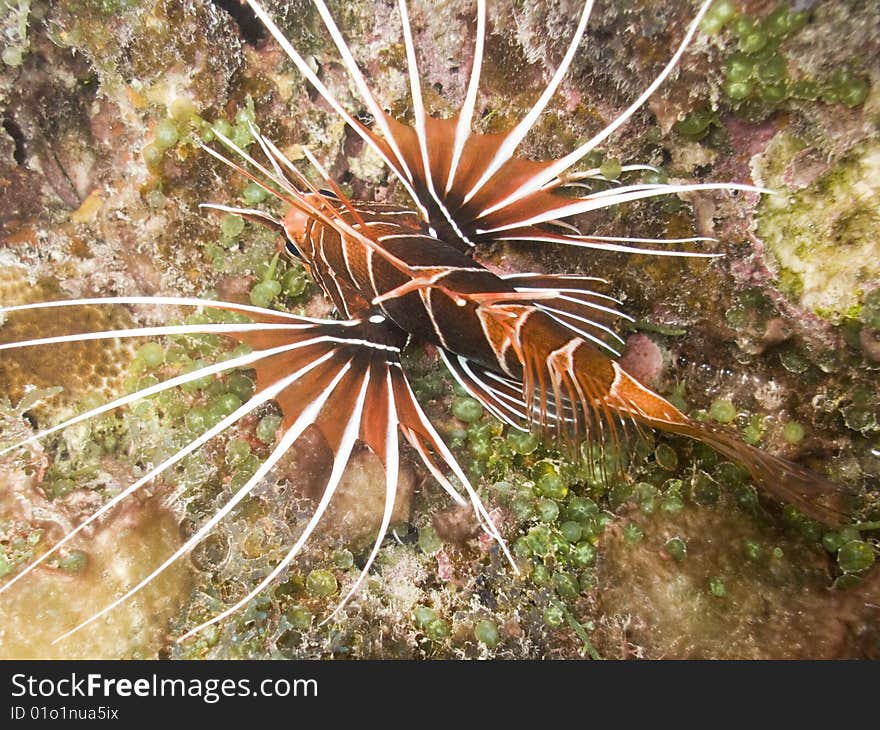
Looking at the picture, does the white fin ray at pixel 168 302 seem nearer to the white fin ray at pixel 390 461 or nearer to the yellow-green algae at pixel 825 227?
the white fin ray at pixel 390 461

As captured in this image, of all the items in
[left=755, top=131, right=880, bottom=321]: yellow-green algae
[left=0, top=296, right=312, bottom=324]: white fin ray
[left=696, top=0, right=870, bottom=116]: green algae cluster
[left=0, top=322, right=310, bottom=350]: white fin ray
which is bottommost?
[left=0, top=322, right=310, bottom=350]: white fin ray

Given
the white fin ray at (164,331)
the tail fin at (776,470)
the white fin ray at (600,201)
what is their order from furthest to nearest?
1. the white fin ray at (600,201)
2. the white fin ray at (164,331)
3. the tail fin at (776,470)

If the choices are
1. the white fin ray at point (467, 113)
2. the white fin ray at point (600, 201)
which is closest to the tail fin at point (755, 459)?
the white fin ray at point (600, 201)

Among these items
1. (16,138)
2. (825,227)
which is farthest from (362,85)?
(16,138)

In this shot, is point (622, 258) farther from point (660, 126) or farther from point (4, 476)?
point (4, 476)

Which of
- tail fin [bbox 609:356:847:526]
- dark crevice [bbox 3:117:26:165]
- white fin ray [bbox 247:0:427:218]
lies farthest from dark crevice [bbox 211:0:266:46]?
tail fin [bbox 609:356:847:526]

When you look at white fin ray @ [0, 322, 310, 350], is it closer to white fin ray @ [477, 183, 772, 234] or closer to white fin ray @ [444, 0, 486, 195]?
white fin ray @ [444, 0, 486, 195]
